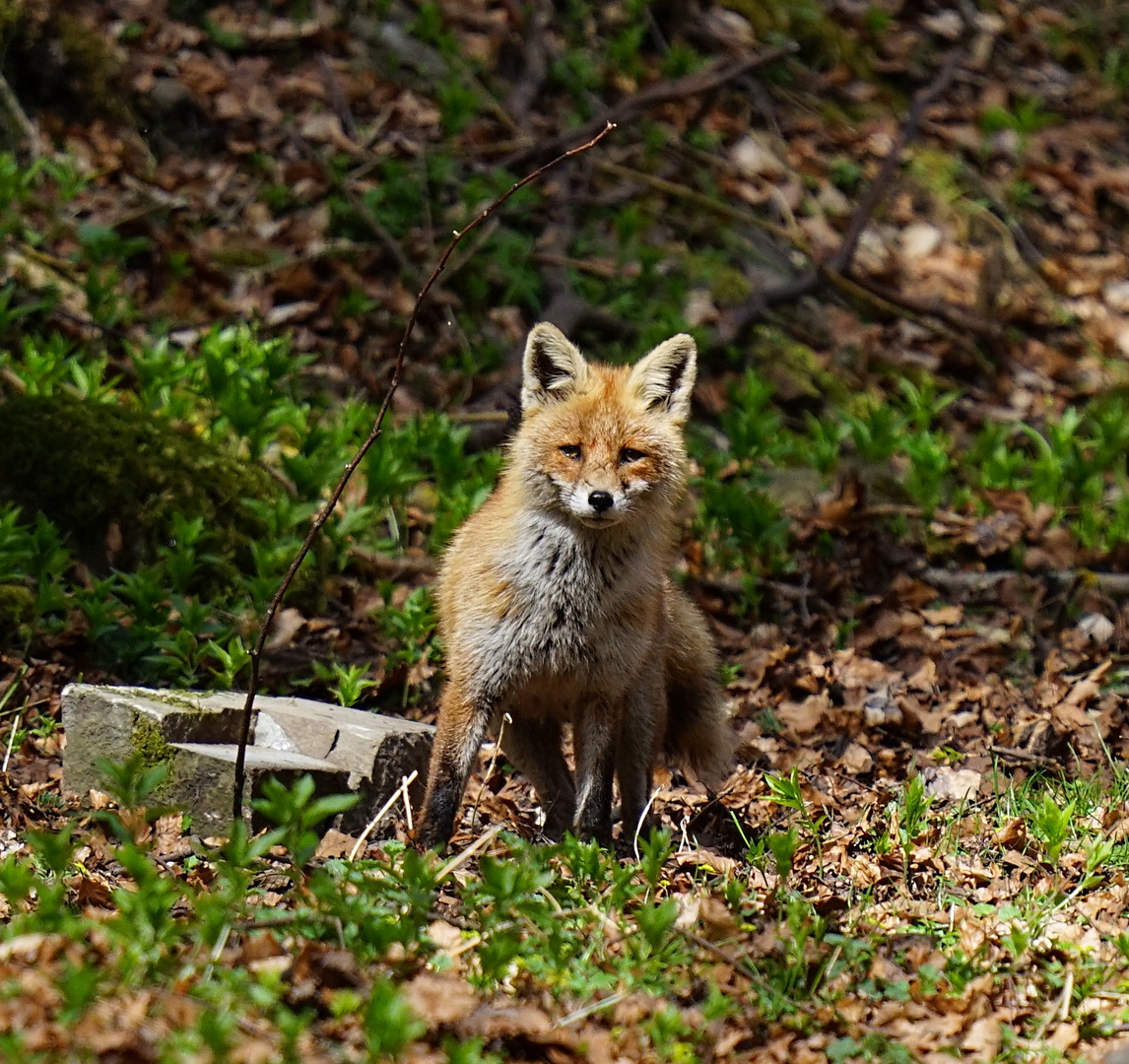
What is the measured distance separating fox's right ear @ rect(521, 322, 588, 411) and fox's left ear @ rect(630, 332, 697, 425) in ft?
0.85

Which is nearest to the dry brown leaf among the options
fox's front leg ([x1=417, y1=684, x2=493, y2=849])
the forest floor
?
the forest floor

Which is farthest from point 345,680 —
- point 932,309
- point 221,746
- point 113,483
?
point 932,309

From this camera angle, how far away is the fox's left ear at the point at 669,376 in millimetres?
5531

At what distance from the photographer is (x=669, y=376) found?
18.4 feet

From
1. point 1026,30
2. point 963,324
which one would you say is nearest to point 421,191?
point 963,324

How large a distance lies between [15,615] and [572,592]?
9.47 feet

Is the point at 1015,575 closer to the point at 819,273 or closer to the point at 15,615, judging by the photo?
the point at 819,273

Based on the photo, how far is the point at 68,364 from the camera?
Result: 24.8 feet

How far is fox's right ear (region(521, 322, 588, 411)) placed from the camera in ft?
18.1

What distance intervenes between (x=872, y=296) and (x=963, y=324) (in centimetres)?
84

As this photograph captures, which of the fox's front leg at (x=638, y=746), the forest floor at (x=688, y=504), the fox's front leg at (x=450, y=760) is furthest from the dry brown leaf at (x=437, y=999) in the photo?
the fox's front leg at (x=638, y=746)

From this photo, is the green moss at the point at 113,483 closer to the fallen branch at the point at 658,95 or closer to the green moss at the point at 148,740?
the green moss at the point at 148,740

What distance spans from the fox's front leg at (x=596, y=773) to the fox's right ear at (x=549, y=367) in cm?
136

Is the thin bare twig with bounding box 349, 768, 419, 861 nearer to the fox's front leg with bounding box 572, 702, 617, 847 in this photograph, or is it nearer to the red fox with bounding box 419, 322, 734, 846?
the red fox with bounding box 419, 322, 734, 846
